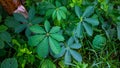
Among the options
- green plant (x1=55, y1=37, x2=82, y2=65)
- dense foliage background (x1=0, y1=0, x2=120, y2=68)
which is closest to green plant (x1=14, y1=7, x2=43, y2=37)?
dense foliage background (x1=0, y1=0, x2=120, y2=68)

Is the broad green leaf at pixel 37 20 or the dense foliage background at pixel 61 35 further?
the broad green leaf at pixel 37 20

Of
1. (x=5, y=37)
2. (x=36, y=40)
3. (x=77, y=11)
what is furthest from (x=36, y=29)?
(x=77, y=11)

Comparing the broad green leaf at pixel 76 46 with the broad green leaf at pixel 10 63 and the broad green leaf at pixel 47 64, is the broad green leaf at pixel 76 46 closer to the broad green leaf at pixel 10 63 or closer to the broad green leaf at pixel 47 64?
the broad green leaf at pixel 47 64

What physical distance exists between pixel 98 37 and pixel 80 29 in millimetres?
206

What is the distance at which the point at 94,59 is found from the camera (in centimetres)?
179

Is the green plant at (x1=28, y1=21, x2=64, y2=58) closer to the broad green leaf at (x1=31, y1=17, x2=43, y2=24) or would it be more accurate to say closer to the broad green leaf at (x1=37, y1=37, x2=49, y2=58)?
the broad green leaf at (x1=37, y1=37, x2=49, y2=58)

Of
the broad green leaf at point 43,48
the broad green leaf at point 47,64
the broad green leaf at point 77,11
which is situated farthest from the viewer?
the broad green leaf at point 77,11

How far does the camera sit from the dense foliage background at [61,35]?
4.97 feet

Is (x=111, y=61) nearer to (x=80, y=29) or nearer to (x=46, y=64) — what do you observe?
(x=80, y=29)

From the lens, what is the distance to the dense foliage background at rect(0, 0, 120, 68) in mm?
1516

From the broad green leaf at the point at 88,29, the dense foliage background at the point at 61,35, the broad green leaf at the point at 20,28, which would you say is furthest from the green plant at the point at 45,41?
the broad green leaf at the point at 88,29

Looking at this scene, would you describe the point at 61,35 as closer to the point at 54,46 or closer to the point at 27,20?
the point at 54,46

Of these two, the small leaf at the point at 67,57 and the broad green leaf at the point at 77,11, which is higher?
the broad green leaf at the point at 77,11

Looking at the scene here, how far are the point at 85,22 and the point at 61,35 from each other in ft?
0.76
